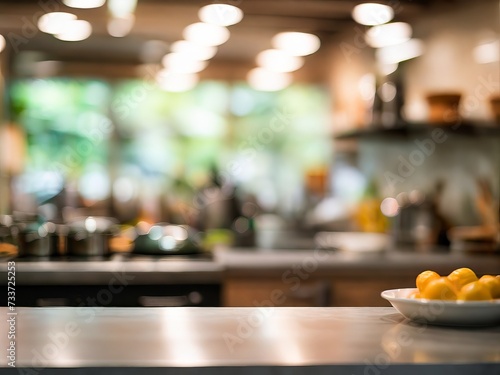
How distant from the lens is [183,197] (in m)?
6.54

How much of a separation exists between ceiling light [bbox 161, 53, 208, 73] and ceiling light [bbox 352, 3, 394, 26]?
193 cm

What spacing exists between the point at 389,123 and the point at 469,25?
663 millimetres

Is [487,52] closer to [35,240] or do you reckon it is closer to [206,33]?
[206,33]

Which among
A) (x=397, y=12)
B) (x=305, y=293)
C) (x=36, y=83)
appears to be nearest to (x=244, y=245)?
(x=305, y=293)

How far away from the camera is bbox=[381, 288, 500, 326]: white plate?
58.2 inches

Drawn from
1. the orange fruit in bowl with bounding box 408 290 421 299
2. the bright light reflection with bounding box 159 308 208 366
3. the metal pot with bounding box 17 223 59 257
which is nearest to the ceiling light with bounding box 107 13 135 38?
the metal pot with bounding box 17 223 59 257

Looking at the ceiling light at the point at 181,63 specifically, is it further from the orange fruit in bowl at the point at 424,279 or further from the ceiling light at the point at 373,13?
the orange fruit in bowl at the point at 424,279

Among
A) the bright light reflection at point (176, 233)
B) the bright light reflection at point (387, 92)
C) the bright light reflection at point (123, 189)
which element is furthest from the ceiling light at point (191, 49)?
the bright light reflection at point (176, 233)

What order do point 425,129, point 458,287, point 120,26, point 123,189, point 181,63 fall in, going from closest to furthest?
point 458,287
point 425,129
point 120,26
point 181,63
point 123,189

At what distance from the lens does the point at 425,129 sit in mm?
4082

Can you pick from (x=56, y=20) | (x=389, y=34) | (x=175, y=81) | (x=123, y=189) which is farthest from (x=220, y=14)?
(x=123, y=189)

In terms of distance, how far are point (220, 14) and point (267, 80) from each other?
8.62 ft

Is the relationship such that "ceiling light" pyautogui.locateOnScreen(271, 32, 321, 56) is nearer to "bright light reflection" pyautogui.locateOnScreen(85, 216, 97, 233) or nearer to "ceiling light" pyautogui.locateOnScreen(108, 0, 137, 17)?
"ceiling light" pyautogui.locateOnScreen(108, 0, 137, 17)

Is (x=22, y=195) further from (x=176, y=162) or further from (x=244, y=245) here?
(x=244, y=245)
